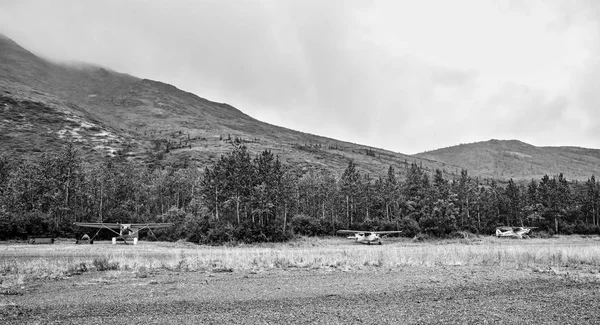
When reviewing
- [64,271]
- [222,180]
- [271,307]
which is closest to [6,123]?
[222,180]

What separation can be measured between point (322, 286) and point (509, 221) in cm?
9057

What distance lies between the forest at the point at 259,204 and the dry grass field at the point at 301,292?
100 ft

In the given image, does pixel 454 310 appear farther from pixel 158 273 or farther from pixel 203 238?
pixel 203 238

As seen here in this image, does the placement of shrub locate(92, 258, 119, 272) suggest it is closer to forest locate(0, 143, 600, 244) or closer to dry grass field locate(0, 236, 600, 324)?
dry grass field locate(0, 236, 600, 324)

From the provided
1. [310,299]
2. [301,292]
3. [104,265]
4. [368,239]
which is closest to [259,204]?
[368,239]

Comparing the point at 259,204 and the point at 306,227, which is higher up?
the point at 259,204

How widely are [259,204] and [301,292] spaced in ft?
152

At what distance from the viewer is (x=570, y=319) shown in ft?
33.0

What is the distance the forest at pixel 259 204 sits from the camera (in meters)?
55.8

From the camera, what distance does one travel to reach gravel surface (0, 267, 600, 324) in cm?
1028

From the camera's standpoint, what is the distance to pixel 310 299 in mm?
12742

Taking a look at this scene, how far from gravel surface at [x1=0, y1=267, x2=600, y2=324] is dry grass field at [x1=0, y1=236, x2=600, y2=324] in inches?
1.2

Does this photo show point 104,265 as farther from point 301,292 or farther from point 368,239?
point 368,239

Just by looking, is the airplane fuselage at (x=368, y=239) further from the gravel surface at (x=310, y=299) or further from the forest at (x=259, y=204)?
the gravel surface at (x=310, y=299)
